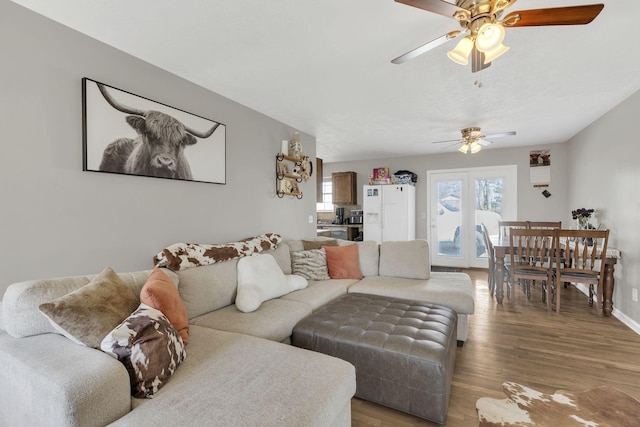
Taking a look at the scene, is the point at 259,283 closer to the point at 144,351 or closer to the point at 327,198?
the point at 144,351

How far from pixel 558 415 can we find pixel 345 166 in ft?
20.0

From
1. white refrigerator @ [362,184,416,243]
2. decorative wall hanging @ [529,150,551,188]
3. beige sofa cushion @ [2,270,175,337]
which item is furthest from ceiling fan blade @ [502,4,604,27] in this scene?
decorative wall hanging @ [529,150,551,188]

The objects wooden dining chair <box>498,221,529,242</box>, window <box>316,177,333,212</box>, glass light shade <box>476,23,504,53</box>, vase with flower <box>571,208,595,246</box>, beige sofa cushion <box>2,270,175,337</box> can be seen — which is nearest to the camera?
beige sofa cushion <box>2,270,175,337</box>

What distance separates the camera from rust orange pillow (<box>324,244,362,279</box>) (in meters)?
3.26

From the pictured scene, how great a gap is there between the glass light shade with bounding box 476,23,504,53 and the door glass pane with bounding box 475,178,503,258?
481 cm

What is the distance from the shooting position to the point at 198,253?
7.60ft

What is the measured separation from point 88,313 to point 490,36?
7.52 feet

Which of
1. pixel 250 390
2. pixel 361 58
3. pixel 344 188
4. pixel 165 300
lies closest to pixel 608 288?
pixel 361 58

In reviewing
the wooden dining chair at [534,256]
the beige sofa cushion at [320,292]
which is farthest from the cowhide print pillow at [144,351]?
the wooden dining chair at [534,256]

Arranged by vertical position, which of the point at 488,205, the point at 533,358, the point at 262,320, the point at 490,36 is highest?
the point at 490,36

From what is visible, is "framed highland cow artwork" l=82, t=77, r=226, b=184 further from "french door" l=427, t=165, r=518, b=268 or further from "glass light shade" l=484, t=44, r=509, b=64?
"french door" l=427, t=165, r=518, b=268

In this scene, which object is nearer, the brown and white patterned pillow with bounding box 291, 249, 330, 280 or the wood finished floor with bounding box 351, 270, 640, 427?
the wood finished floor with bounding box 351, 270, 640, 427

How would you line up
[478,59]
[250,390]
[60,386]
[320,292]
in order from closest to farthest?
[60,386], [250,390], [478,59], [320,292]

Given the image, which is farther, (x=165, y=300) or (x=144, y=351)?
(x=165, y=300)
